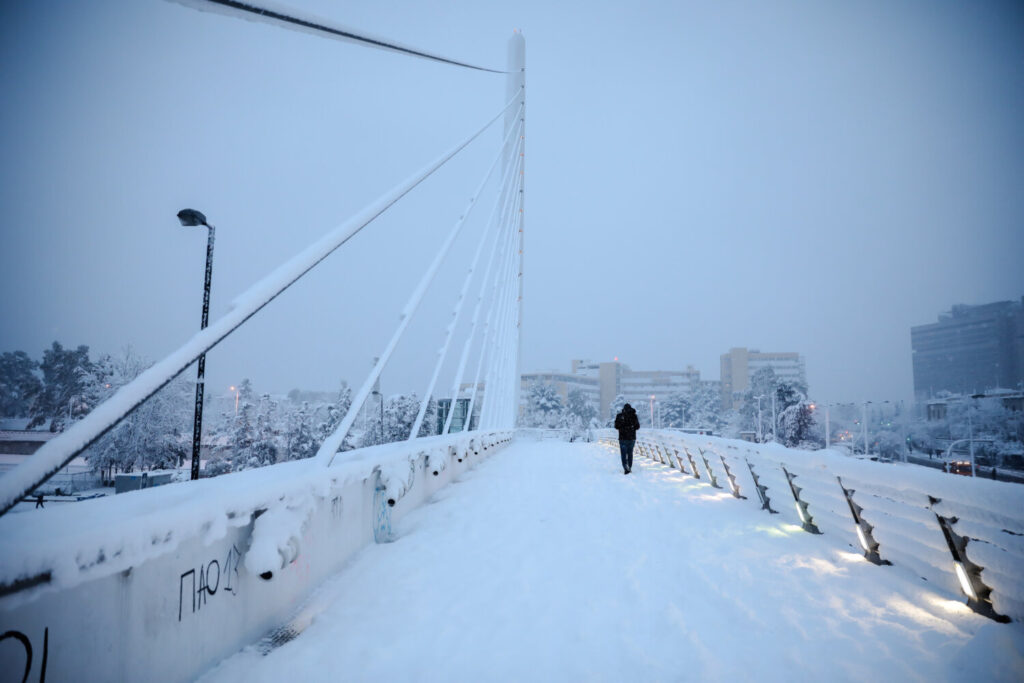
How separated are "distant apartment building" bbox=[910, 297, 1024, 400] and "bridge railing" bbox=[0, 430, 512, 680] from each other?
75869 millimetres

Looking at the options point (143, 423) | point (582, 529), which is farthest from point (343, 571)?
point (143, 423)

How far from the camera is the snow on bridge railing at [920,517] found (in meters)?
2.42

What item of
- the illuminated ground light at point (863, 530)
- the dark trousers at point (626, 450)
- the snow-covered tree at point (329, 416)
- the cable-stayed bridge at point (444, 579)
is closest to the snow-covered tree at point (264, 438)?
the snow-covered tree at point (329, 416)

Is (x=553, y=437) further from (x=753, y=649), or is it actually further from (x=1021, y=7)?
(x=753, y=649)

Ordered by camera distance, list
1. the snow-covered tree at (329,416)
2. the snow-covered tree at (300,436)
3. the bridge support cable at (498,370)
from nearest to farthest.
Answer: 1. the bridge support cable at (498,370)
2. the snow-covered tree at (300,436)
3. the snow-covered tree at (329,416)

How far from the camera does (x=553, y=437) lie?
4178cm

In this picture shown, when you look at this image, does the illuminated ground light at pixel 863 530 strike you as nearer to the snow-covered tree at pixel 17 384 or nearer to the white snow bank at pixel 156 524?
the white snow bank at pixel 156 524

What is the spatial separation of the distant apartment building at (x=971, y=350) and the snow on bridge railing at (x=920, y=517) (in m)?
71.5

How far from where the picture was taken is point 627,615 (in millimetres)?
2818

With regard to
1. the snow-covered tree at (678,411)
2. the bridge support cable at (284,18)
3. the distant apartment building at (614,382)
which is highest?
the bridge support cable at (284,18)

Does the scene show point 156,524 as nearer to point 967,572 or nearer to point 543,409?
point 967,572

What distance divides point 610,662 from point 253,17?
4.21 metres

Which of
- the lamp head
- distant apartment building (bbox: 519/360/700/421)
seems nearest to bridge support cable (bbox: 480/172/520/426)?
the lamp head

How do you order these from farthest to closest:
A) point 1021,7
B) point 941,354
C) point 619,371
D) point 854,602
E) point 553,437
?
point 619,371 → point 941,354 → point 553,437 → point 1021,7 → point 854,602
